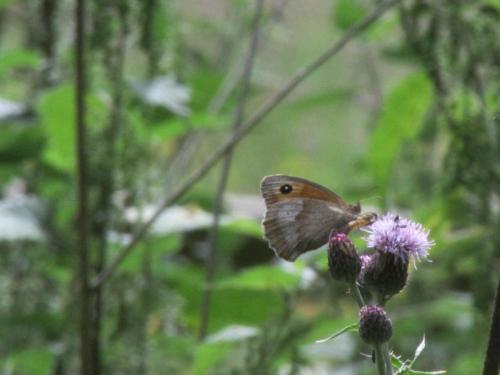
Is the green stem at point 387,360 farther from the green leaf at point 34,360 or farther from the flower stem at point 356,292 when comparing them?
the green leaf at point 34,360

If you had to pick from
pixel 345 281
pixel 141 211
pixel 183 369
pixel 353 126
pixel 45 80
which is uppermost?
pixel 353 126

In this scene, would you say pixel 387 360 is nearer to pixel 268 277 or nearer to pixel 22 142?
pixel 268 277

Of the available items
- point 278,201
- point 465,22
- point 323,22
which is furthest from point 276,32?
point 323,22

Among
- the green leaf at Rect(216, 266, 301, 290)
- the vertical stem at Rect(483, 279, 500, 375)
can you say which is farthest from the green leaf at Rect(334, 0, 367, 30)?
the vertical stem at Rect(483, 279, 500, 375)

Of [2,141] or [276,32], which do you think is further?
[276,32]

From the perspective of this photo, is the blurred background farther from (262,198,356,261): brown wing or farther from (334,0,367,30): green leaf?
(262,198,356,261): brown wing

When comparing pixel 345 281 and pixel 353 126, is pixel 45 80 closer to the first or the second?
pixel 345 281
